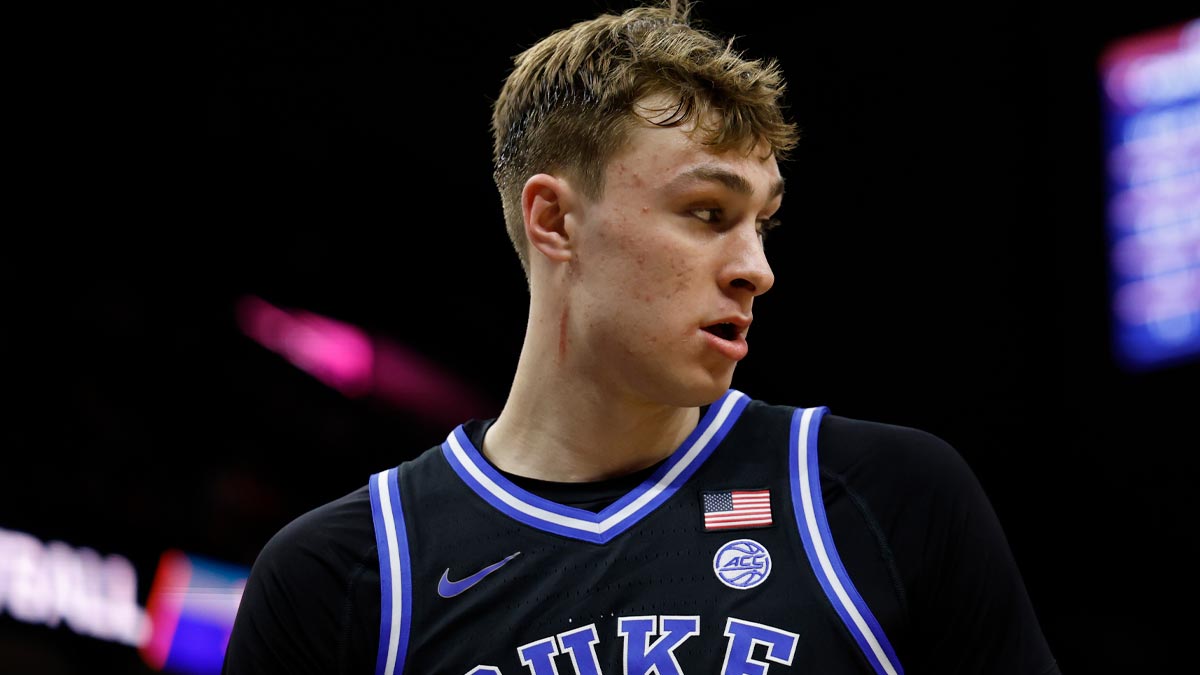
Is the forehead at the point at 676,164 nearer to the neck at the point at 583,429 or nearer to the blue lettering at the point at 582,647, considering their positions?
the neck at the point at 583,429

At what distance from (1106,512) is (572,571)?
24.2 ft

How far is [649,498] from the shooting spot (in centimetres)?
202

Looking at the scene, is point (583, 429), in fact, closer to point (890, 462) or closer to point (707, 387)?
point (707, 387)

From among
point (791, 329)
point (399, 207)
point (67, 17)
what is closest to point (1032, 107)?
point (791, 329)

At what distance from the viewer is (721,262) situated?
195 cm

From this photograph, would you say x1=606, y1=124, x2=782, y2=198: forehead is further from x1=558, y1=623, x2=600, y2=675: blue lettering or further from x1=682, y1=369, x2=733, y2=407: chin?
x1=558, y1=623, x2=600, y2=675: blue lettering

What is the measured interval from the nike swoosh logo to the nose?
0.53 metres

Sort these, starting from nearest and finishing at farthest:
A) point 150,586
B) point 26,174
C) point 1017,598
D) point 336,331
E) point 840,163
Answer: point 1017,598
point 150,586
point 26,174
point 336,331
point 840,163

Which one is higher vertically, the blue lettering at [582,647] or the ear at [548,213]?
the ear at [548,213]

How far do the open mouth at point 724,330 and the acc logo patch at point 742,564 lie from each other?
0.31 metres

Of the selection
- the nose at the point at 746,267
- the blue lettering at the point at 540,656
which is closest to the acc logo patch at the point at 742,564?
the blue lettering at the point at 540,656

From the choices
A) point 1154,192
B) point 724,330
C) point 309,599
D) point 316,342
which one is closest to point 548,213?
point 724,330

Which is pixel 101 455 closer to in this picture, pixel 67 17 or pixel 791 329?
pixel 67 17

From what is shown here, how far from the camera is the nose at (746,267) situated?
195cm
